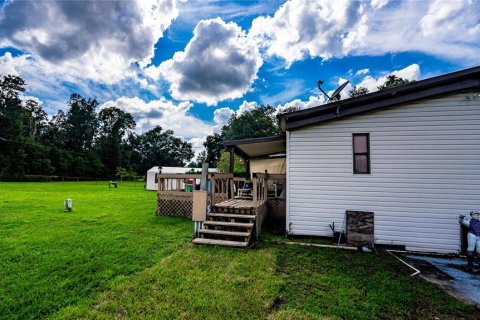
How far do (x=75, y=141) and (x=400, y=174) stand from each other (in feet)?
216

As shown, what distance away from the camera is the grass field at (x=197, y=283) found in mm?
2844

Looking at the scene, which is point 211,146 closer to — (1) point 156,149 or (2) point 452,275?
(1) point 156,149

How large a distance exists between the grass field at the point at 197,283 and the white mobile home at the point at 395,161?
1.35m

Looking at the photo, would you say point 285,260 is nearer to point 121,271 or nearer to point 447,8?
point 121,271

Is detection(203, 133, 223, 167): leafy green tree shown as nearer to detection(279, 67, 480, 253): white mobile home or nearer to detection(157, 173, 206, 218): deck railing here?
detection(157, 173, 206, 218): deck railing

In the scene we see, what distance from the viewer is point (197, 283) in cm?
356

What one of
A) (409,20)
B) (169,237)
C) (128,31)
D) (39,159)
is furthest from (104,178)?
(409,20)

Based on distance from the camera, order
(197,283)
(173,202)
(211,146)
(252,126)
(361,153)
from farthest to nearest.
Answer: (211,146) < (252,126) < (173,202) < (361,153) < (197,283)

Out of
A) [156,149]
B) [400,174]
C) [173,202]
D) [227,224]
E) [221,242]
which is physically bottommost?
[221,242]

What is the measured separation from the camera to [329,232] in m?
6.18

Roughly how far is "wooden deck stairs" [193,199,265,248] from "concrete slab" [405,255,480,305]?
11.9ft

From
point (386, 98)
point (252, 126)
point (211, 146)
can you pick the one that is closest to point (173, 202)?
point (386, 98)

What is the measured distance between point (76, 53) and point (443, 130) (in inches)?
692

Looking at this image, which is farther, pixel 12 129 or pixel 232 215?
pixel 12 129
